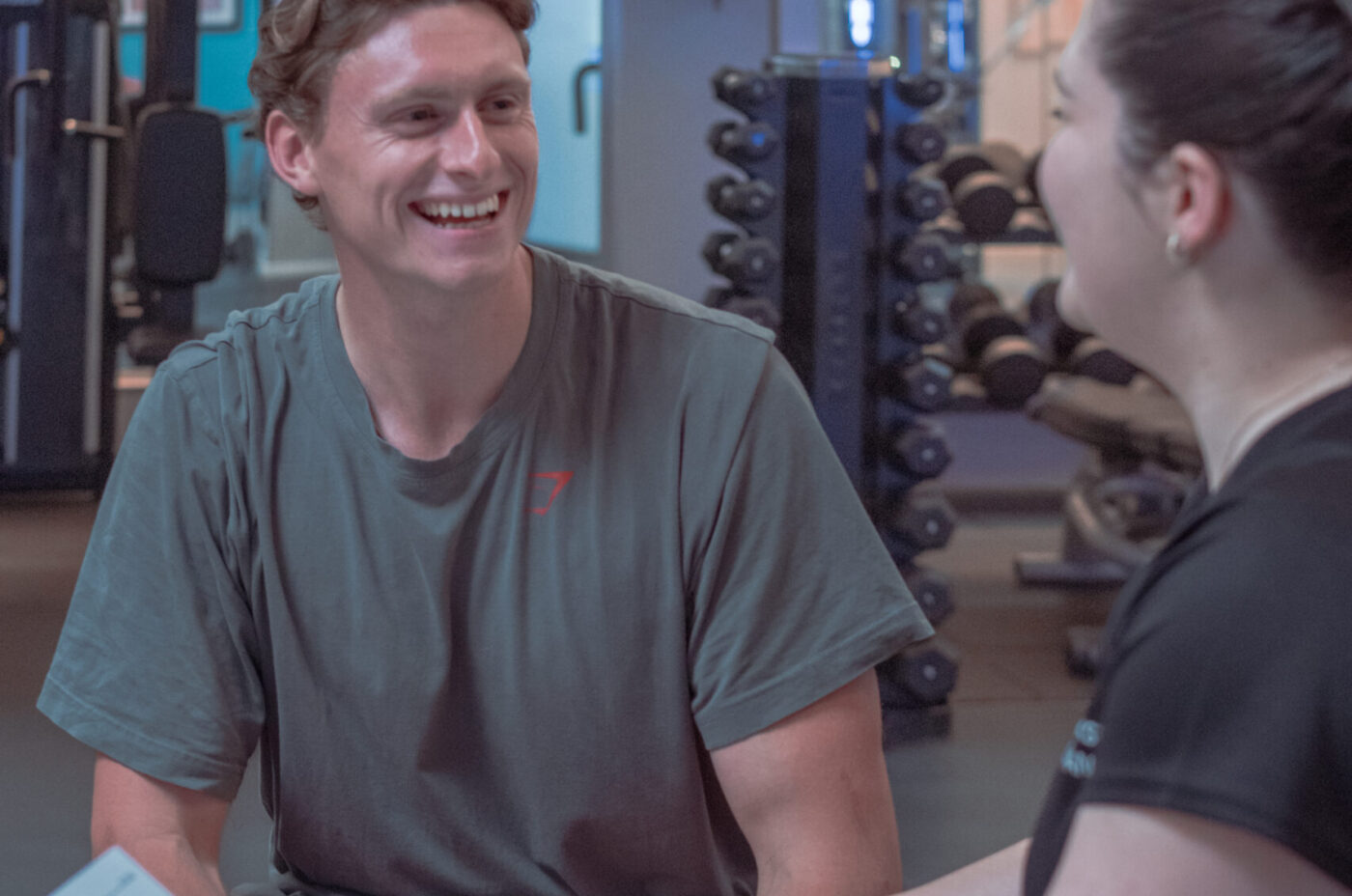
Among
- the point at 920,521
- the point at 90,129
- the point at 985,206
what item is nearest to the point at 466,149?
the point at 920,521

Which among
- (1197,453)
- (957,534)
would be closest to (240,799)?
(1197,453)

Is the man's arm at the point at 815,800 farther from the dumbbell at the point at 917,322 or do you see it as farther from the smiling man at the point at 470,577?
the dumbbell at the point at 917,322

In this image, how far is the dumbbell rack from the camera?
3158 millimetres

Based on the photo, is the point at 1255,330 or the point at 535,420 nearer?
the point at 1255,330

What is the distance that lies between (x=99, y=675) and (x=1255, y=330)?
98cm

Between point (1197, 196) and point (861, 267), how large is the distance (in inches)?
101

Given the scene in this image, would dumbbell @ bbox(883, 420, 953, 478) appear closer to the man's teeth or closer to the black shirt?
the man's teeth

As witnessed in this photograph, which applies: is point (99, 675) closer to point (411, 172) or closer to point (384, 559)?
point (384, 559)

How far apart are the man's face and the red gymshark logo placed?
0.17m

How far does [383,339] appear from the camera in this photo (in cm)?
129

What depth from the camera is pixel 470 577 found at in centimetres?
123

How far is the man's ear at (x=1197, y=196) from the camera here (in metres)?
0.65

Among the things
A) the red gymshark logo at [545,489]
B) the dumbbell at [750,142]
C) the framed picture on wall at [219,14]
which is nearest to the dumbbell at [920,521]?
the dumbbell at [750,142]

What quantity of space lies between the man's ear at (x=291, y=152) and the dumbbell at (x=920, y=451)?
2072mm
